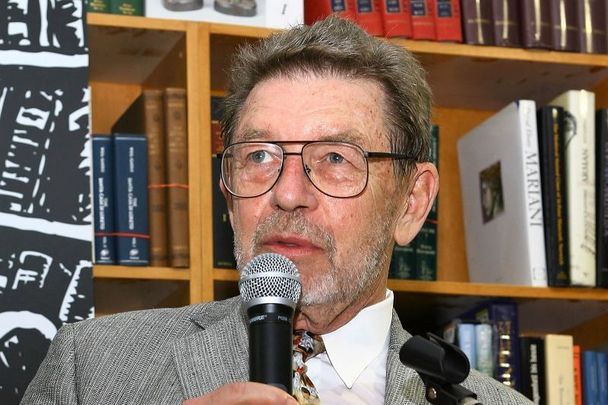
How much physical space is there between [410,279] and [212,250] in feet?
1.52

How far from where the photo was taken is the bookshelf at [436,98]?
256cm

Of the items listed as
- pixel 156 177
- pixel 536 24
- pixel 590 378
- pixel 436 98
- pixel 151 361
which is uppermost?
pixel 536 24

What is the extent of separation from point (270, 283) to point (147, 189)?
113 cm

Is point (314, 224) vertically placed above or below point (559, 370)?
above

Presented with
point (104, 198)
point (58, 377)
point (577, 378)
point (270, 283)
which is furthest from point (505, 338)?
point (270, 283)

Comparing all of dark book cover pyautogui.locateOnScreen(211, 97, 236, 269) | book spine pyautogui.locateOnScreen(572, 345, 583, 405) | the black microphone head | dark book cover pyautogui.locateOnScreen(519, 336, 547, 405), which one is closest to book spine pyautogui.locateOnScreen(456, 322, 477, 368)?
dark book cover pyautogui.locateOnScreen(519, 336, 547, 405)

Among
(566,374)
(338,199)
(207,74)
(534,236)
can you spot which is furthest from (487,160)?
(338,199)

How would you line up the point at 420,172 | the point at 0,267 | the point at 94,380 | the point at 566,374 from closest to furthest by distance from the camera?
the point at 94,380
the point at 420,172
the point at 0,267
the point at 566,374

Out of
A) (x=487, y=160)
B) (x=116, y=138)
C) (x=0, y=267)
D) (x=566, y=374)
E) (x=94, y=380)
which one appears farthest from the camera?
(x=487, y=160)

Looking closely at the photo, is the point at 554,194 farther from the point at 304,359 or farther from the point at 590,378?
the point at 304,359

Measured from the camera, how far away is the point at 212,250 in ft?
8.39

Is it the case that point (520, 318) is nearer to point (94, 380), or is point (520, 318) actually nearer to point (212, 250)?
point (212, 250)

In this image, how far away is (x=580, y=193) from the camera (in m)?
2.77

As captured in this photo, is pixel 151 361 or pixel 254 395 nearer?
pixel 254 395
